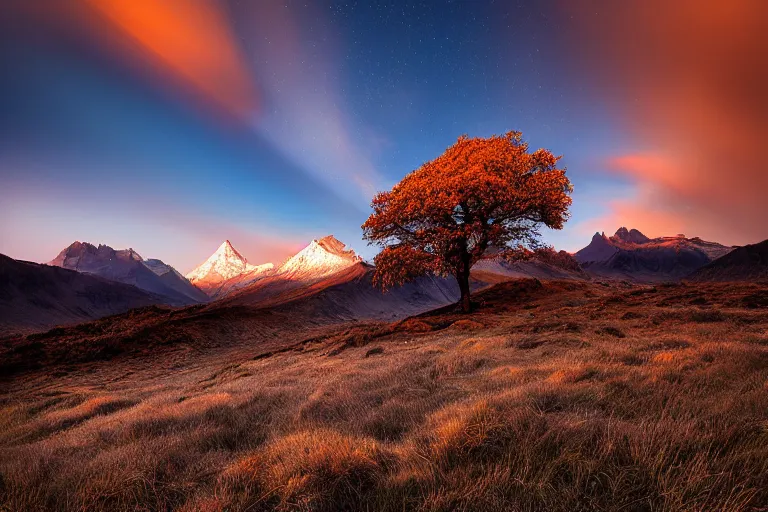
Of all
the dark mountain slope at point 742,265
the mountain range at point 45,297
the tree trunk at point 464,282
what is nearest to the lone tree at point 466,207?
the tree trunk at point 464,282

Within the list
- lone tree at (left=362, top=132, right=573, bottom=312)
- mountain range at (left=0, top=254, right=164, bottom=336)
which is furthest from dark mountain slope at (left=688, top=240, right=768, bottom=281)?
mountain range at (left=0, top=254, right=164, bottom=336)

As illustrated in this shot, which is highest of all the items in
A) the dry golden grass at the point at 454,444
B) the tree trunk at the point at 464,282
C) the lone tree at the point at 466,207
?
the lone tree at the point at 466,207

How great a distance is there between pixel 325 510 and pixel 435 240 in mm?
19004

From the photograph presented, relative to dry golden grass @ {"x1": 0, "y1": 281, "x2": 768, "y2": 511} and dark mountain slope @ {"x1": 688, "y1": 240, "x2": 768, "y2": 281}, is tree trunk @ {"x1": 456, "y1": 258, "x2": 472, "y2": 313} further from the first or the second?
dark mountain slope @ {"x1": 688, "y1": 240, "x2": 768, "y2": 281}

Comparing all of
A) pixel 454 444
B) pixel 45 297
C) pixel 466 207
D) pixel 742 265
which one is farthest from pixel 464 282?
pixel 45 297

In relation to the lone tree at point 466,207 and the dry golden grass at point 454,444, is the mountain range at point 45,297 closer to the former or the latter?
the lone tree at point 466,207

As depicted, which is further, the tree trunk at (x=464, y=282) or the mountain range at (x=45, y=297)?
the mountain range at (x=45, y=297)

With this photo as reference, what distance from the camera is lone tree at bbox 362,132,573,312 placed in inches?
798

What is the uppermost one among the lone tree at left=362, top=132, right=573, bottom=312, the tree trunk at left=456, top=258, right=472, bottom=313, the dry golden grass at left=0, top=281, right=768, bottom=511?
the lone tree at left=362, top=132, right=573, bottom=312

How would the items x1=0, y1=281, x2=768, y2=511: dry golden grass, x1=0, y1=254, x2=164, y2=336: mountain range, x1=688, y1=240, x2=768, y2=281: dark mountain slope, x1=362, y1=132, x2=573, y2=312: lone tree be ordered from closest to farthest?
x1=0, y1=281, x2=768, y2=511: dry golden grass, x1=362, y1=132, x2=573, y2=312: lone tree, x1=0, y1=254, x2=164, y2=336: mountain range, x1=688, y1=240, x2=768, y2=281: dark mountain slope

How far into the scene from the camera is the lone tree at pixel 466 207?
2028 centimetres

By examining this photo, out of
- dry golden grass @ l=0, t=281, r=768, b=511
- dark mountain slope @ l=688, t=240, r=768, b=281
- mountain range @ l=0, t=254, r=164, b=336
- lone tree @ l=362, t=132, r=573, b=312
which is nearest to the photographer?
dry golden grass @ l=0, t=281, r=768, b=511

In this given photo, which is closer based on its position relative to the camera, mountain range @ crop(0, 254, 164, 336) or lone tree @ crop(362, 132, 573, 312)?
lone tree @ crop(362, 132, 573, 312)

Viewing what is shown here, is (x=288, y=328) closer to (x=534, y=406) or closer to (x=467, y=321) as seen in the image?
(x=467, y=321)
